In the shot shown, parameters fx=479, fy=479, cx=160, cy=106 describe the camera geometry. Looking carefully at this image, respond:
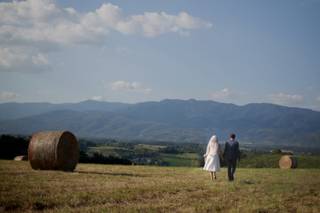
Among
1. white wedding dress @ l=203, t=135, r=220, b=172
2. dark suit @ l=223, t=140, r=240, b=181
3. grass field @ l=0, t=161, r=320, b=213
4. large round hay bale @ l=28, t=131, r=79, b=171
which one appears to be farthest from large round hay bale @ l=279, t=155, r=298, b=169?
grass field @ l=0, t=161, r=320, b=213

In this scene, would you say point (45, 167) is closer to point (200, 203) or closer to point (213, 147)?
point (213, 147)

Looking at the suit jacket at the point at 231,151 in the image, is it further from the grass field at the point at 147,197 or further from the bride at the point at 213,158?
the grass field at the point at 147,197

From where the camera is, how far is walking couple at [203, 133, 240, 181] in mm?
22328

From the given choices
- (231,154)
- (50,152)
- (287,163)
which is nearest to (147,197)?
(231,154)

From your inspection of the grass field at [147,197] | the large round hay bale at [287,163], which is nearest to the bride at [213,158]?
the grass field at [147,197]

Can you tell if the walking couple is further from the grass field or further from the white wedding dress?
the grass field

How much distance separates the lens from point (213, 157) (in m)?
23.2

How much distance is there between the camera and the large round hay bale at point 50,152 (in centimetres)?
2481

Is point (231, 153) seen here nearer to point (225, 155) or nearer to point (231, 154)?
point (231, 154)

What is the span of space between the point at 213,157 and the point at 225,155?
0.82m

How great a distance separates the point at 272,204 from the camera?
47.7ft

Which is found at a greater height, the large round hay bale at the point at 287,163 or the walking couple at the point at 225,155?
the walking couple at the point at 225,155

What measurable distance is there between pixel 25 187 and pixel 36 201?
292 cm

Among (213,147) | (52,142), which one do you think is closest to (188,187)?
(213,147)
